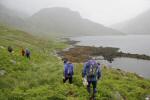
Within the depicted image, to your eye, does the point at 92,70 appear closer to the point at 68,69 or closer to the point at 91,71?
the point at 91,71

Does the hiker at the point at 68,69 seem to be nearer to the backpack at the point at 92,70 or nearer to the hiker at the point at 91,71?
the hiker at the point at 91,71

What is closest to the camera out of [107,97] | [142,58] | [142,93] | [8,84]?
[107,97]

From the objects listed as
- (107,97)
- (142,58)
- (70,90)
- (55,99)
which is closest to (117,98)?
(107,97)

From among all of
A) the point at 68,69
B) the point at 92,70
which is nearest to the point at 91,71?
the point at 92,70

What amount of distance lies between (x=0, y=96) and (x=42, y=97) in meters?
2.76

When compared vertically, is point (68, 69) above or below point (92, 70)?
below

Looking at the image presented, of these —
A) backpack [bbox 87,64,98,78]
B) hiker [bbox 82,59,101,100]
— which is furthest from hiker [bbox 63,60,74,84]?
backpack [bbox 87,64,98,78]

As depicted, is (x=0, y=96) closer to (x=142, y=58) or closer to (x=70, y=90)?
(x=70, y=90)

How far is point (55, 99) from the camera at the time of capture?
17.6 meters

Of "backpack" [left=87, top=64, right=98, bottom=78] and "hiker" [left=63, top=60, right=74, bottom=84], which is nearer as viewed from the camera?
"backpack" [left=87, top=64, right=98, bottom=78]

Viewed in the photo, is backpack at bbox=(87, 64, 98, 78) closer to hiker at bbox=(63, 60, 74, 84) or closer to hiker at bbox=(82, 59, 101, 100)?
hiker at bbox=(82, 59, 101, 100)

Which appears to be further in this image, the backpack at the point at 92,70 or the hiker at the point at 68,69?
the hiker at the point at 68,69

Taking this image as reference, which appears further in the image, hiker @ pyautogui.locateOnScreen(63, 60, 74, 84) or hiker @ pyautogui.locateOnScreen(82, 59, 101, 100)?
hiker @ pyautogui.locateOnScreen(63, 60, 74, 84)

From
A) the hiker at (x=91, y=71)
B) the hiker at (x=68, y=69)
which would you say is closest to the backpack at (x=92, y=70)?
the hiker at (x=91, y=71)
